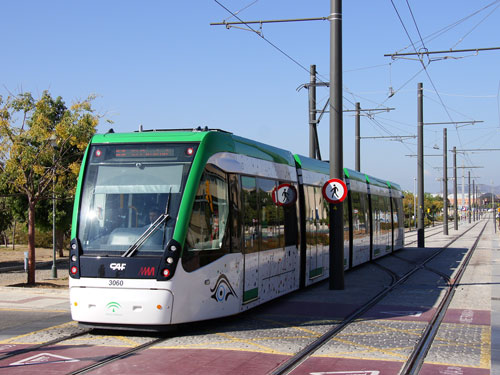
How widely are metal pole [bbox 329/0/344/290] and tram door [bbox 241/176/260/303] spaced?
4.16 m

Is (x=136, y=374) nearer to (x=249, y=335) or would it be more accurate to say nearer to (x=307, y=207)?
(x=249, y=335)

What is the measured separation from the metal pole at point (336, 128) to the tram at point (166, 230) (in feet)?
12.8

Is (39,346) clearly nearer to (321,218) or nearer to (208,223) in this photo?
(208,223)

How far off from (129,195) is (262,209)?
320 centimetres

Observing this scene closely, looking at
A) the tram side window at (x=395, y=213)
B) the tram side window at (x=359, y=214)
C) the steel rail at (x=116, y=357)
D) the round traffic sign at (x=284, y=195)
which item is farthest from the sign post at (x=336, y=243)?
the tram side window at (x=395, y=213)

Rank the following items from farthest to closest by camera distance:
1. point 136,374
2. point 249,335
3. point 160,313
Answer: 1. point 249,335
2. point 160,313
3. point 136,374

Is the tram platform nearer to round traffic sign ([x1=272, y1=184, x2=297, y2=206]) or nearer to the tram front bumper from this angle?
the tram front bumper

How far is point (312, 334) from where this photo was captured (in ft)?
34.2

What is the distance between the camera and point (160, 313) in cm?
963

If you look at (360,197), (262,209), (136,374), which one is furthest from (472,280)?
(136,374)

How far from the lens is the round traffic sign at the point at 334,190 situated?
51.9 ft

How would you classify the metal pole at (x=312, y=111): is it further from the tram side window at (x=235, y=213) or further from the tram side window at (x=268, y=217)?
the tram side window at (x=235, y=213)

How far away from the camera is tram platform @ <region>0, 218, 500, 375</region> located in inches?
325

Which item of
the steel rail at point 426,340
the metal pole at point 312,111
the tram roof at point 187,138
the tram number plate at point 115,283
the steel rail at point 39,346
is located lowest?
the steel rail at point 426,340
